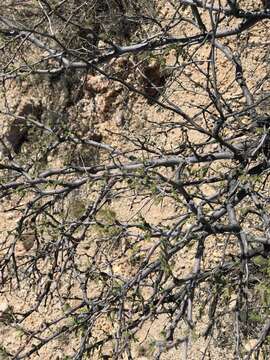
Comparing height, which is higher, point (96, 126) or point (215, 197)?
point (96, 126)

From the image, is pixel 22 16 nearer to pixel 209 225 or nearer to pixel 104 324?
pixel 104 324

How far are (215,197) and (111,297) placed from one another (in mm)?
720

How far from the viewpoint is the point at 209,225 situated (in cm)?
290

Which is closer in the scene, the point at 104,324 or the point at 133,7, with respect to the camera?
the point at 104,324

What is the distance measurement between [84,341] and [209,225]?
76cm

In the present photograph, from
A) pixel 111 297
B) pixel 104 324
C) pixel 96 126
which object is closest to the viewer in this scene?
pixel 111 297

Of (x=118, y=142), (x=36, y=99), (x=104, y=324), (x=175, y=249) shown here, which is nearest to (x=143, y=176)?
(x=175, y=249)

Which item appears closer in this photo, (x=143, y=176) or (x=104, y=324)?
(x=143, y=176)

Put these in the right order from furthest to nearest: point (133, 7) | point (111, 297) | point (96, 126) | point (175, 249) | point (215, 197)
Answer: point (96, 126) < point (133, 7) < point (215, 197) < point (111, 297) < point (175, 249)

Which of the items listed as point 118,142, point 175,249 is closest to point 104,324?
point 118,142

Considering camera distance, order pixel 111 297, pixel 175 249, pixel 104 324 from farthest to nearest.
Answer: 1. pixel 104 324
2. pixel 111 297
3. pixel 175 249

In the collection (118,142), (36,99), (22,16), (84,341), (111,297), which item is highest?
(22,16)

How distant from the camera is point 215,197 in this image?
3285 mm

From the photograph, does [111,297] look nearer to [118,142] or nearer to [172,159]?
[172,159]
